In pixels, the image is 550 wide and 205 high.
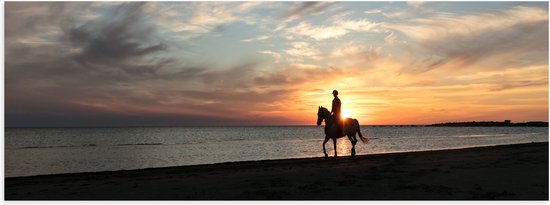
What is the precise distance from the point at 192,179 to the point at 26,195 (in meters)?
4.43

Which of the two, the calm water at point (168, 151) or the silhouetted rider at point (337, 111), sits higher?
the silhouetted rider at point (337, 111)

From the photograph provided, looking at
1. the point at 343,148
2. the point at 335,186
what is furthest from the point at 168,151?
the point at 335,186

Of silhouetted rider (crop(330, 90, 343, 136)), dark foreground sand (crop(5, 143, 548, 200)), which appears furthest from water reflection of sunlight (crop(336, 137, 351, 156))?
dark foreground sand (crop(5, 143, 548, 200))

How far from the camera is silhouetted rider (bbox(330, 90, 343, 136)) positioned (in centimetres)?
2003

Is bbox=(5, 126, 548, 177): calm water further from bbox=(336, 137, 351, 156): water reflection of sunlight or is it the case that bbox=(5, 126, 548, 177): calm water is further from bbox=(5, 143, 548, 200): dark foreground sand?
bbox=(5, 143, 548, 200): dark foreground sand

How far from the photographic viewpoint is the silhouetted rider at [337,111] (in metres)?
20.0

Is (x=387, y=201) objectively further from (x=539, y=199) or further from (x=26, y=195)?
(x=26, y=195)

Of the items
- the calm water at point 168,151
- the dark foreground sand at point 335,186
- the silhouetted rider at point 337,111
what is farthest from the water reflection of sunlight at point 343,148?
the dark foreground sand at point 335,186

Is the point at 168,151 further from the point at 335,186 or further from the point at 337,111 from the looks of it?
the point at 335,186

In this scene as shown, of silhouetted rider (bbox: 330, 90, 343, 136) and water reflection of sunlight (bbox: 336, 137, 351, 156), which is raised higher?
silhouetted rider (bbox: 330, 90, 343, 136)

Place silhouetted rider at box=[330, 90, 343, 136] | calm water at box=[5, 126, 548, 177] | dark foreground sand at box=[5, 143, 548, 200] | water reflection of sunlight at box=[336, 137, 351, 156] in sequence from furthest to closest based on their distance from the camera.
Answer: water reflection of sunlight at box=[336, 137, 351, 156] < calm water at box=[5, 126, 548, 177] < silhouetted rider at box=[330, 90, 343, 136] < dark foreground sand at box=[5, 143, 548, 200]

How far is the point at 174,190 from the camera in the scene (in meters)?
11.2

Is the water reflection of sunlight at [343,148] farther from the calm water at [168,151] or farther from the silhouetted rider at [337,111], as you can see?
the silhouetted rider at [337,111]

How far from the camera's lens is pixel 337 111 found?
808 inches
